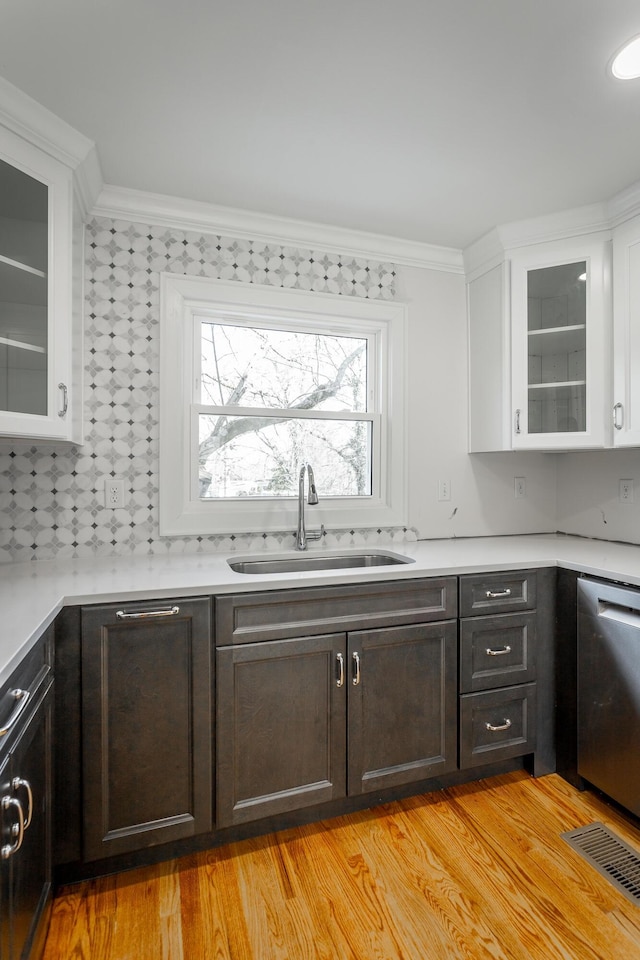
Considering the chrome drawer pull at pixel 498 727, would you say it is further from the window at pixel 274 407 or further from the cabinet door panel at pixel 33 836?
the cabinet door panel at pixel 33 836

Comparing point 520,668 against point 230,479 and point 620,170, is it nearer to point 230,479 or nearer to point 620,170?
point 230,479

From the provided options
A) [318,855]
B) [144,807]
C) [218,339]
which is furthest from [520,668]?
[218,339]

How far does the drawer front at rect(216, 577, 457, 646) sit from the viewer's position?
1659 millimetres

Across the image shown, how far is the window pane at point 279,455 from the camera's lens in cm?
232

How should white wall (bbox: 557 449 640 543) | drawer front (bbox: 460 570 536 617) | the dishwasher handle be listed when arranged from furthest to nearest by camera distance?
white wall (bbox: 557 449 640 543), drawer front (bbox: 460 570 536 617), the dishwasher handle

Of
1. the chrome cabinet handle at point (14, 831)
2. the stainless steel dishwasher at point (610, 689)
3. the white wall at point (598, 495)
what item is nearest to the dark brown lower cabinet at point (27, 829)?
the chrome cabinet handle at point (14, 831)

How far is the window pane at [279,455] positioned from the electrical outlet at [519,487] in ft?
2.80

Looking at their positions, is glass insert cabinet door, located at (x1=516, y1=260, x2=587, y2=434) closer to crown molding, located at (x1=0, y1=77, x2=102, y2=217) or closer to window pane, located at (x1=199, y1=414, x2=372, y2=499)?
window pane, located at (x1=199, y1=414, x2=372, y2=499)

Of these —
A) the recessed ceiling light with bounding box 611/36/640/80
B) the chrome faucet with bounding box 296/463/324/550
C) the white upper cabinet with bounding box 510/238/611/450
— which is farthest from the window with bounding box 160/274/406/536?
the recessed ceiling light with bounding box 611/36/640/80

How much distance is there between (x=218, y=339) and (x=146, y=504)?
809 mm

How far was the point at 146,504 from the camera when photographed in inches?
84.9

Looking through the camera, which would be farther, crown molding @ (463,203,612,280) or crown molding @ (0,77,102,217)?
crown molding @ (463,203,612,280)

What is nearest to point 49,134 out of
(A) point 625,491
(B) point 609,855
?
(A) point 625,491

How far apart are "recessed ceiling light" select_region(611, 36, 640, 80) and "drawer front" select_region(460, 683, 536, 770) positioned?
2065 mm
